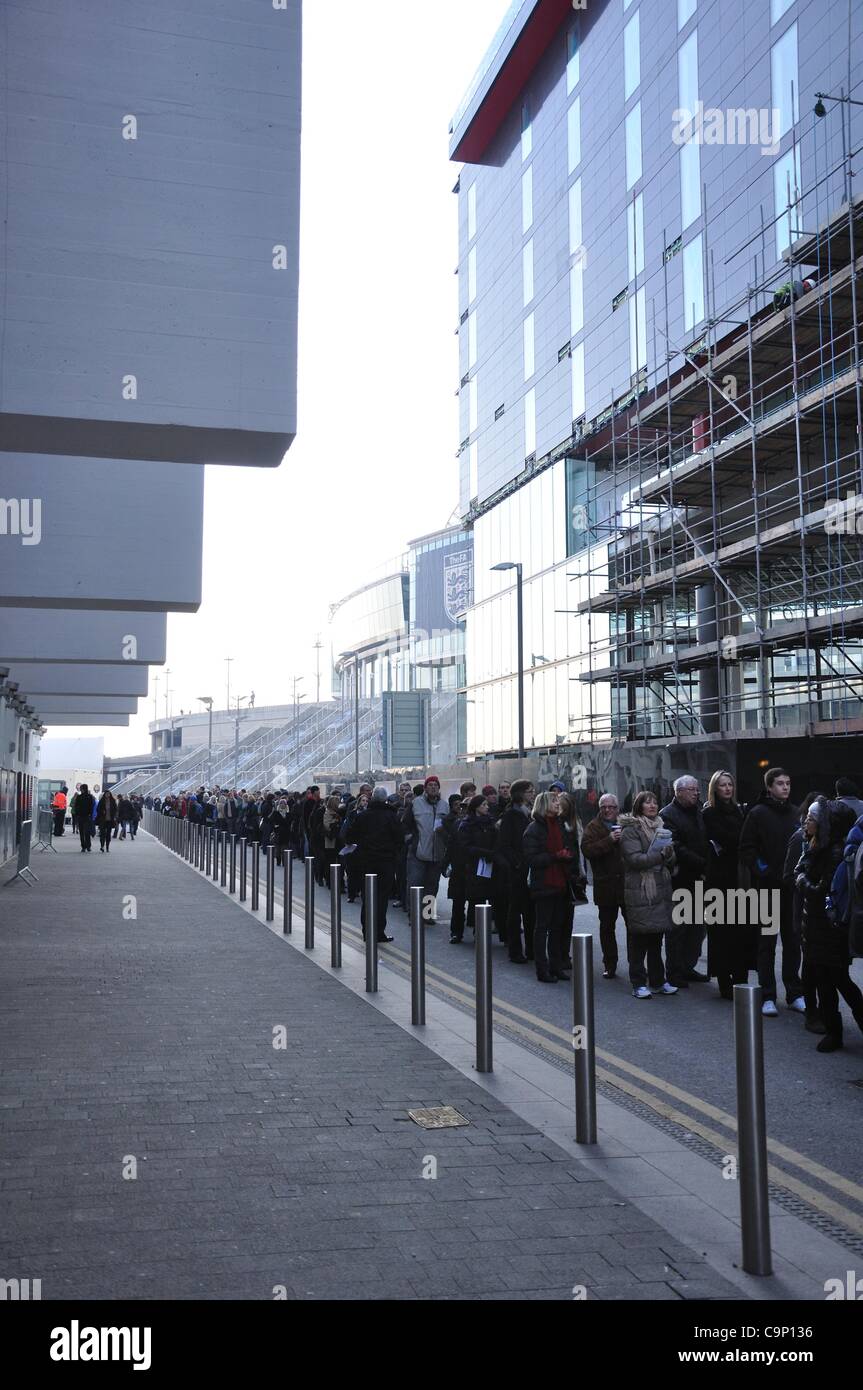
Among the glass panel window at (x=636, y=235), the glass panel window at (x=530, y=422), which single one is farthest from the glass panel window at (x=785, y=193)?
the glass panel window at (x=530, y=422)

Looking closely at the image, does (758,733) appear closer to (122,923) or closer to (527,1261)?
(122,923)

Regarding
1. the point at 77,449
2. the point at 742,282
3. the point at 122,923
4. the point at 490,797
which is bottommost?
the point at 122,923

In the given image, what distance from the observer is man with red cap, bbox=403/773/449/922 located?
1502 cm

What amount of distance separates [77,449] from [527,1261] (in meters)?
8.31

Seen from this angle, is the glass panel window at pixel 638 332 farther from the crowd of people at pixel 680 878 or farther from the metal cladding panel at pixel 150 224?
the metal cladding panel at pixel 150 224

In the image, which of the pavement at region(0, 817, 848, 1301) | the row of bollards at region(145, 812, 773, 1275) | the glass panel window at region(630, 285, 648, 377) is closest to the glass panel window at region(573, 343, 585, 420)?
the glass panel window at region(630, 285, 648, 377)

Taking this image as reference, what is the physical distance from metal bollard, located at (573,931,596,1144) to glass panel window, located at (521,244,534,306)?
4282 cm

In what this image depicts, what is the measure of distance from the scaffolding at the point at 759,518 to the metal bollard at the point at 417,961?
12452 millimetres

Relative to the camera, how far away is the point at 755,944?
9.29 meters

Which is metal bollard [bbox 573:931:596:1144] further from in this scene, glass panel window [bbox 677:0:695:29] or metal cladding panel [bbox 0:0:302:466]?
glass panel window [bbox 677:0:695:29]

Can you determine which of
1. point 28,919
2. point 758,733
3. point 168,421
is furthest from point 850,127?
point 28,919

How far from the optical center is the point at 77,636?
23422 mm

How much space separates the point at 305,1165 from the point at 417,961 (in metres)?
3.36
